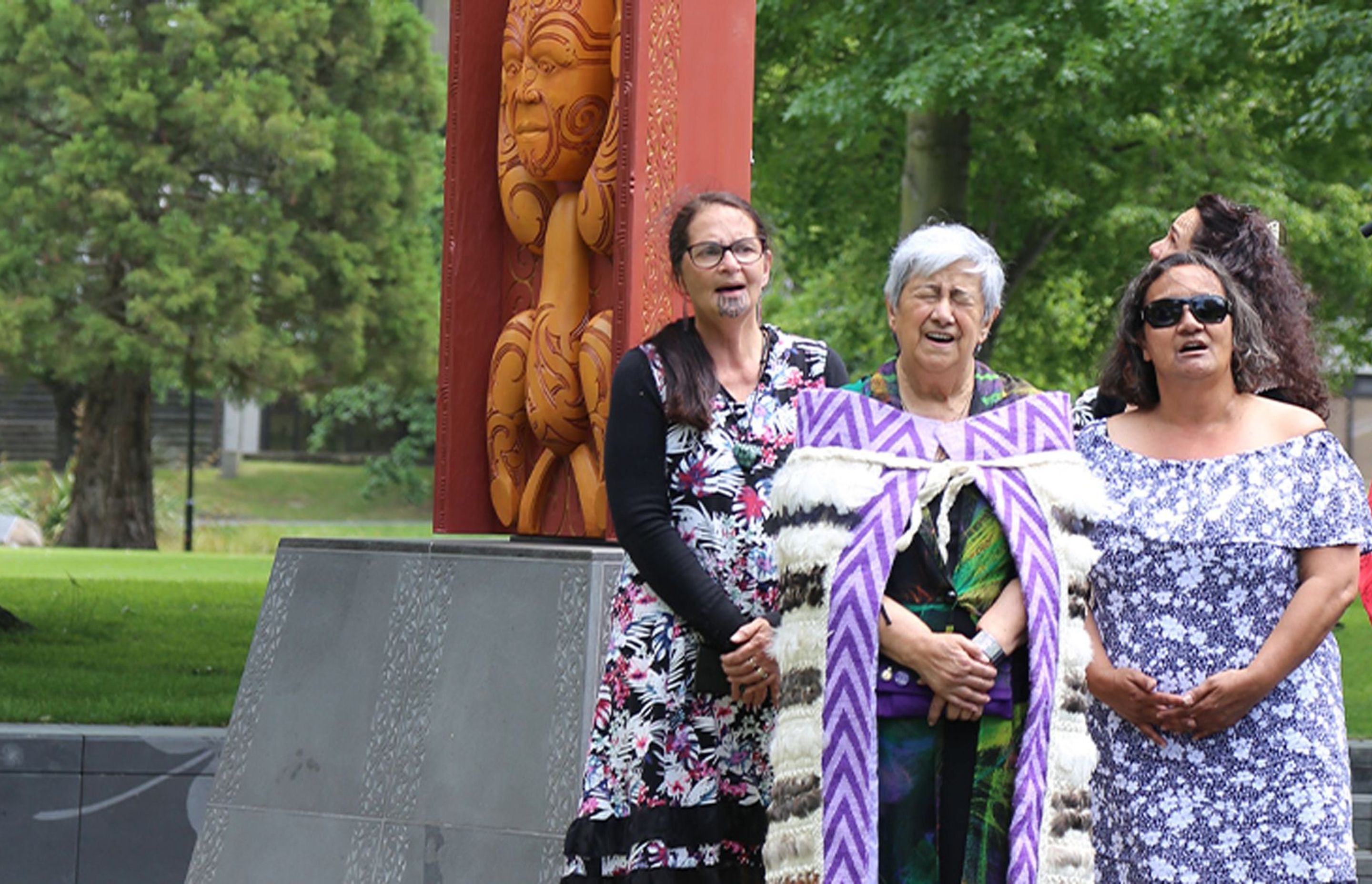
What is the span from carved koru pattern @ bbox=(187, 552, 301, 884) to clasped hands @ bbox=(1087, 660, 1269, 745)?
292 cm

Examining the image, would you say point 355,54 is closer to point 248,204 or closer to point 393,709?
point 248,204

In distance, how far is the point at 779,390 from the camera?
395 cm

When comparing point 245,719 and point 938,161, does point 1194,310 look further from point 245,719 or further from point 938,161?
point 938,161

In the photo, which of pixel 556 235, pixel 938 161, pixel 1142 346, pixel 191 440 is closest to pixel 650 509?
pixel 1142 346

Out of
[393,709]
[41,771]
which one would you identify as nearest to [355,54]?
[41,771]

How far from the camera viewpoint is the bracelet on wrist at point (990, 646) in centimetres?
327

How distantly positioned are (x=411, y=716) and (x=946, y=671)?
2.35 metres

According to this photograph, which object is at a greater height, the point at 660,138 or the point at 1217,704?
the point at 660,138

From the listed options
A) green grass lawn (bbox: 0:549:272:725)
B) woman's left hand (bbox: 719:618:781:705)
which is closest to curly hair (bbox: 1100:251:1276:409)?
woman's left hand (bbox: 719:618:781:705)

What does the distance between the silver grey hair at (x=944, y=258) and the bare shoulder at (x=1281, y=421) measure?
55 cm

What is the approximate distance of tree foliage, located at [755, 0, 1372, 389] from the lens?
43.0ft

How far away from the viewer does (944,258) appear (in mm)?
3449

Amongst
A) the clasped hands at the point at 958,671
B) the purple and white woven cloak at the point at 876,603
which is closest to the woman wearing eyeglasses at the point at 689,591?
the purple and white woven cloak at the point at 876,603

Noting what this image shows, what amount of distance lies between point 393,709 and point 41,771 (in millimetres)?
2090
